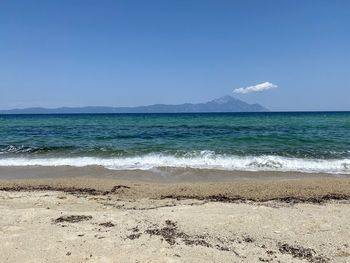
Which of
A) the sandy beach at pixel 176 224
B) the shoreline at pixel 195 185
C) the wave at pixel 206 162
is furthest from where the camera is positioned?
the wave at pixel 206 162

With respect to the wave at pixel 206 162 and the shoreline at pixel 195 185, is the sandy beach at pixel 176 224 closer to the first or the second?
the shoreline at pixel 195 185

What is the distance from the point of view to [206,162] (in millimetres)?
15172

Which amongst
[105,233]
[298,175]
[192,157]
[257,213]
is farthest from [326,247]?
[192,157]

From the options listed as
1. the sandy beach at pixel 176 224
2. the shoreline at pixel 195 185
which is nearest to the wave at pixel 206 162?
the shoreline at pixel 195 185

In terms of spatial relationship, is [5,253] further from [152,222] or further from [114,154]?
[114,154]

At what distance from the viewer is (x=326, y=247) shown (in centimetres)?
546

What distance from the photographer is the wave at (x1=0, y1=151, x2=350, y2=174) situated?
14.0 meters

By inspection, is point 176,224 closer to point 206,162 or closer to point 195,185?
point 195,185

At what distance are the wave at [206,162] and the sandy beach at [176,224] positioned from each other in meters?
4.20

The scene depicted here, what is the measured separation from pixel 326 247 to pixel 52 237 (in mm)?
4284

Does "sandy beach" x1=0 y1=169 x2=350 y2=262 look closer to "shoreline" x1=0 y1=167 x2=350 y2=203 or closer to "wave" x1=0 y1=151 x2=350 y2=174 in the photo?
"shoreline" x1=0 y1=167 x2=350 y2=203

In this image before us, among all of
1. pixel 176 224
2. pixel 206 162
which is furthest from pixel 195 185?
pixel 206 162

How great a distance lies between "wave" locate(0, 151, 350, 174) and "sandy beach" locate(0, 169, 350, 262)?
4202 mm

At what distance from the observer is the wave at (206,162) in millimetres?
14008
